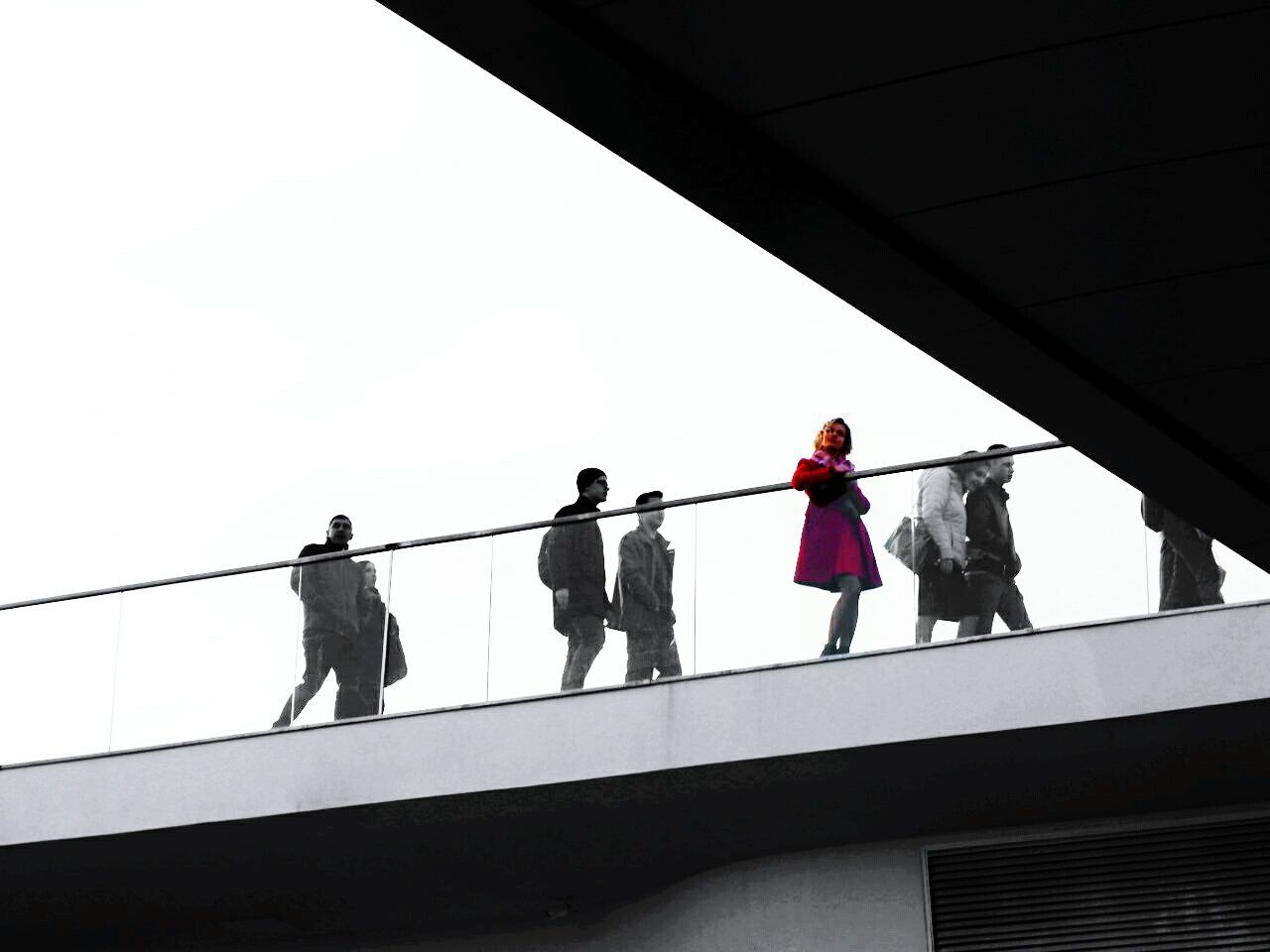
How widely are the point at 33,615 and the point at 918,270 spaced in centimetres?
1189

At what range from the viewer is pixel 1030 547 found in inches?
480

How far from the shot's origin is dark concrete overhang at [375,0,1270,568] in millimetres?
3707

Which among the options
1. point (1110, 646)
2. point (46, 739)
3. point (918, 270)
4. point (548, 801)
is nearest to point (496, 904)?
point (548, 801)

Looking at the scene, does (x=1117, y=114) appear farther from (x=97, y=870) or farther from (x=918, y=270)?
(x=97, y=870)

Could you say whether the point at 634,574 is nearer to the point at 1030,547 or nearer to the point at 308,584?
the point at 308,584

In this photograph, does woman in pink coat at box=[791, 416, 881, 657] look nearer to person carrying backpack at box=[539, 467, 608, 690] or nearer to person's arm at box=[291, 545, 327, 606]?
person carrying backpack at box=[539, 467, 608, 690]

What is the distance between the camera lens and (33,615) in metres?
15.1

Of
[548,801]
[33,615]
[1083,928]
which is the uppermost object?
[33,615]

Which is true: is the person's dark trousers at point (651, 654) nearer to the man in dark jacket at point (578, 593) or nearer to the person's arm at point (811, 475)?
the man in dark jacket at point (578, 593)

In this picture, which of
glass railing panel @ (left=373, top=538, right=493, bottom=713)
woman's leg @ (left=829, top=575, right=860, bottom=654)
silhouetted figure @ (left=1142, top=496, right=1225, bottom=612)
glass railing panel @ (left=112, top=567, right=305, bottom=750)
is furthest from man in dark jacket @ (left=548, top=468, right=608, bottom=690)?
silhouetted figure @ (left=1142, top=496, right=1225, bottom=612)

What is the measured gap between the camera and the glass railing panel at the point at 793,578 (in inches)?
489

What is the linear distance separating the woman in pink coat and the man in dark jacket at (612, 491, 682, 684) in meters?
0.91

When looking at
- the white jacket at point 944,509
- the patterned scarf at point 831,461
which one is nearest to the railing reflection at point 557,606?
the white jacket at point 944,509

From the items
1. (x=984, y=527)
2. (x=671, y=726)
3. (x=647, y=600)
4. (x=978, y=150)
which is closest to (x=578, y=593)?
(x=647, y=600)
